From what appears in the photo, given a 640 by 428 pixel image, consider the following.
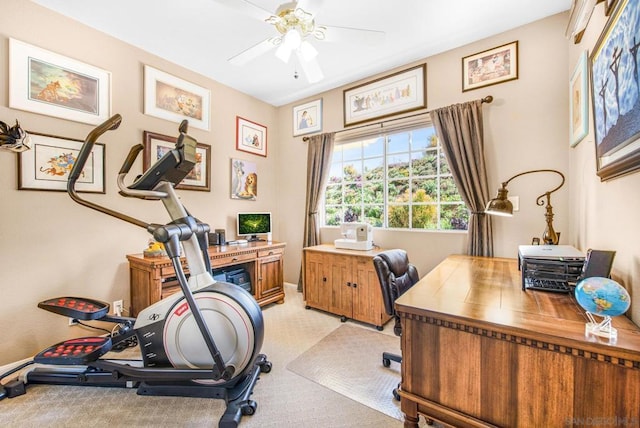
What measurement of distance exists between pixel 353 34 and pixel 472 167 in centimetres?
165

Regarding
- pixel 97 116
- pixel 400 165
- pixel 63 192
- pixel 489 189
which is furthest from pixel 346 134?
pixel 63 192

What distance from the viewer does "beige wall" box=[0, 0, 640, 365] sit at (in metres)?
2.08

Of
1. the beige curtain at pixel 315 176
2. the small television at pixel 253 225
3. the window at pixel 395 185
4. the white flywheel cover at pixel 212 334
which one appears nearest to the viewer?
the white flywheel cover at pixel 212 334

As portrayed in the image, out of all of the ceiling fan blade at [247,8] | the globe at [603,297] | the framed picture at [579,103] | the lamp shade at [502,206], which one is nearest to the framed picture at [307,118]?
the ceiling fan blade at [247,8]

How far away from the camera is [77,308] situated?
6.41 feet

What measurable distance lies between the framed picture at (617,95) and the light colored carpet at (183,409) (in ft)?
5.64

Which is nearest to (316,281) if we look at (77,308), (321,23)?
(77,308)

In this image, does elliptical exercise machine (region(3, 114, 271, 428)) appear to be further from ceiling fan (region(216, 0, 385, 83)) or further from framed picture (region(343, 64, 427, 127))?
framed picture (region(343, 64, 427, 127))

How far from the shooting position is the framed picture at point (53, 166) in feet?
7.09

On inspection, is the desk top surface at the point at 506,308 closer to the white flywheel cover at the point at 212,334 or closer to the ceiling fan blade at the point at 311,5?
the white flywheel cover at the point at 212,334

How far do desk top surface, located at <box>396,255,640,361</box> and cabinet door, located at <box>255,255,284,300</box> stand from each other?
6.93 feet

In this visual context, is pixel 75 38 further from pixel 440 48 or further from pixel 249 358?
pixel 440 48

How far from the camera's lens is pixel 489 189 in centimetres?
263

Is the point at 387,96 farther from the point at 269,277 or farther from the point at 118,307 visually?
the point at 118,307
